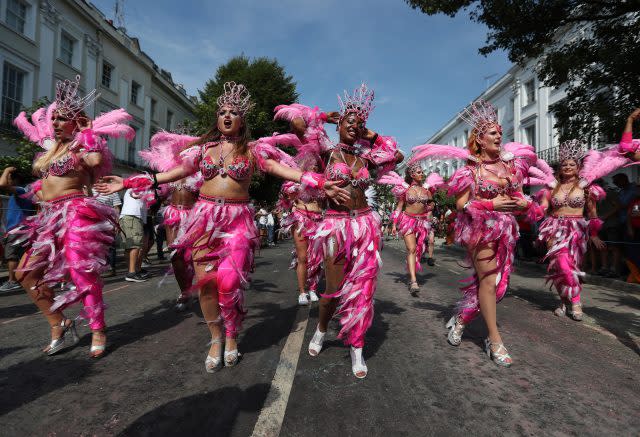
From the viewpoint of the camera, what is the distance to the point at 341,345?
11.8ft

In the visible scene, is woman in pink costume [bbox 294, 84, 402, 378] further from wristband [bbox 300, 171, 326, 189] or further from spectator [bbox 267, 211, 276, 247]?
spectator [bbox 267, 211, 276, 247]

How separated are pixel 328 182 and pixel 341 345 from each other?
64.0 inches

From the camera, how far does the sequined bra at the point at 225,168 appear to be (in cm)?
316

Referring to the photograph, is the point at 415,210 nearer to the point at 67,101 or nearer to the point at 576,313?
the point at 576,313

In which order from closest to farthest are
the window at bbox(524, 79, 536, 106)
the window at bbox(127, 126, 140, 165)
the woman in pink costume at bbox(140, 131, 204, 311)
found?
the woman in pink costume at bbox(140, 131, 204, 311) → the window at bbox(127, 126, 140, 165) → the window at bbox(524, 79, 536, 106)

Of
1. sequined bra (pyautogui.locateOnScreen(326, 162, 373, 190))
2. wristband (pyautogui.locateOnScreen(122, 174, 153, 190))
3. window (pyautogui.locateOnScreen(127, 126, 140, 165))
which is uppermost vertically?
window (pyautogui.locateOnScreen(127, 126, 140, 165))

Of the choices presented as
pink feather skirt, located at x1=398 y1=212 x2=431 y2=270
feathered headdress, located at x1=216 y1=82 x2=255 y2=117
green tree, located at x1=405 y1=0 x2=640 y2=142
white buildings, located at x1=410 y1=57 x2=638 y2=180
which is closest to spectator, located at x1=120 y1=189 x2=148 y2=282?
feathered headdress, located at x1=216 y1=82 x2=255 y2=117

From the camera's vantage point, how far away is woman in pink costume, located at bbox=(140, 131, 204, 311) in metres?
3.89

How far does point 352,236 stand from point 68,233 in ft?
8.13

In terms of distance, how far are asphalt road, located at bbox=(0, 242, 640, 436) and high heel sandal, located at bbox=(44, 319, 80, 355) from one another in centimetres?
10

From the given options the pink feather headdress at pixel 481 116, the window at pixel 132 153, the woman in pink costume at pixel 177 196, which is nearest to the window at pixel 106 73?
the window at pixel 132 153

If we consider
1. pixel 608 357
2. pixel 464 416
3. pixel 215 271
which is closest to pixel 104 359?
pixel 215 271

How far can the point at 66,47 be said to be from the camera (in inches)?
784

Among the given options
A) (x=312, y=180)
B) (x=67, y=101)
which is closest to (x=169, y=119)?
(x=67, y=101)
